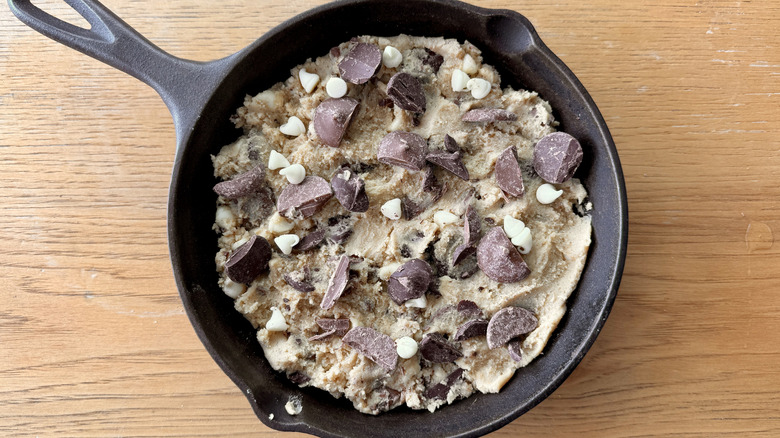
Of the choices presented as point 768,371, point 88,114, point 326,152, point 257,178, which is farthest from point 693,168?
point 88,114

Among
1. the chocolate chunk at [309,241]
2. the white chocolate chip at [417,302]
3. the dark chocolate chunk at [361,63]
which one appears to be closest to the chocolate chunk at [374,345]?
the white chocolate chip at [417,302]

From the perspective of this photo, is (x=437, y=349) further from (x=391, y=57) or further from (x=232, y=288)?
(x=391, y=57)

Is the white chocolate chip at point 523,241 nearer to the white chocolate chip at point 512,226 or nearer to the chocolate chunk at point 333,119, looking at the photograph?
the white chocolate chip at point 512,226

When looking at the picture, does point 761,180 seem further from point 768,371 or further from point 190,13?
point 190,13

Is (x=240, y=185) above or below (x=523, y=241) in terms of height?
above

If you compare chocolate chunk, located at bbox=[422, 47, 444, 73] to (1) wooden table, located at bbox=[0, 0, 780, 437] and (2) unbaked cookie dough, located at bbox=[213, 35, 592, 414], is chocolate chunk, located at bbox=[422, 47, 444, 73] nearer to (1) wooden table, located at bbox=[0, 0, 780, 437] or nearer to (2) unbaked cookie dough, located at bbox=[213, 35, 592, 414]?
(2) unbaked cookie dough, located at bbox=[213, 35, 592, 414]

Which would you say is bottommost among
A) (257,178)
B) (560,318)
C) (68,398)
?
(68,398)

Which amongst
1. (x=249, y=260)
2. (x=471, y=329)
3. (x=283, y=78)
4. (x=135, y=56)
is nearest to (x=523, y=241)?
(x=471, y=329)
